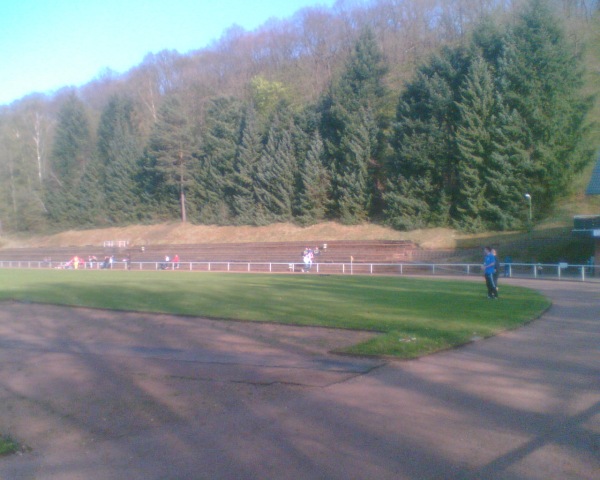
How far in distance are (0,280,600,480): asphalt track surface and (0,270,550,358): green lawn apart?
0.80 metres

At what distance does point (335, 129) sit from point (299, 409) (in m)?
57.2

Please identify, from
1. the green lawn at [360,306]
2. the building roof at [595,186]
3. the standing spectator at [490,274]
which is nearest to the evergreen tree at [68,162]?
the green lawn at [360,306]

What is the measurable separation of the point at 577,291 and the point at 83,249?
60.4m

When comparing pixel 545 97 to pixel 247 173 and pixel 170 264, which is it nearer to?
pixel 247 173

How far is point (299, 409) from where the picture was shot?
7836 mm

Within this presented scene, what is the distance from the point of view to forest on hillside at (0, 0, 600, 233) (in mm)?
48938

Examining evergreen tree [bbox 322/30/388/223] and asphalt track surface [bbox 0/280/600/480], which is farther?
evergreen tree [bbox 322/30/388/223]

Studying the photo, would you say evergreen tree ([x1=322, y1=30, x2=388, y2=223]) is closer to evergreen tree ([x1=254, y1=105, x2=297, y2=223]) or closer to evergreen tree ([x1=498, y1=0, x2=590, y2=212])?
evergreen tree ([x1=254, y1=105, x2=297, y2=223])

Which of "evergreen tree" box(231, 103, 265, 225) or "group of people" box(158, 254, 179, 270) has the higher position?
"evergreen tree" box(231, 103, 265, 225)

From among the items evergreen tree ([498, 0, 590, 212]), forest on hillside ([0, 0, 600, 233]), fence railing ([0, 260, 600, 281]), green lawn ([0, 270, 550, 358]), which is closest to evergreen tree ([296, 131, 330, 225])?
forest on hillside ([0, 0, 600, 233])

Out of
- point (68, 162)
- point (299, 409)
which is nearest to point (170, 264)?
point (299, 409)

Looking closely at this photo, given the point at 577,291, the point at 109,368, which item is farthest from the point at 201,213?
the point at 109,368

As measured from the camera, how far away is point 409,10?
84.1 metres

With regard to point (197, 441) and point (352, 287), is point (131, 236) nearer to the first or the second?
point (352, 287)
